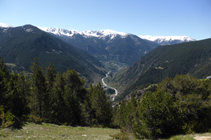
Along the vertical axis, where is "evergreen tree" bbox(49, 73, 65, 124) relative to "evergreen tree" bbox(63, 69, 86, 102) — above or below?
below

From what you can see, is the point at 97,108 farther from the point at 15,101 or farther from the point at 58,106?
the point at 15,101

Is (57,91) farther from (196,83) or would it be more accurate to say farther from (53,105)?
(196,83)

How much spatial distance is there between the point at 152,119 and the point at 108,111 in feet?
103

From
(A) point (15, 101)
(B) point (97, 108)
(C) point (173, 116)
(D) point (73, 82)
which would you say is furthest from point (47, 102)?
(C) point (173, 116)

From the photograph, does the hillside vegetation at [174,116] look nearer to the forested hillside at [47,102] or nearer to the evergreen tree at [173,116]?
the evergreen tree at [173,116]

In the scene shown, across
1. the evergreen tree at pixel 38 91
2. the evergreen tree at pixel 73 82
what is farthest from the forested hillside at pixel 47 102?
the evergreen tree at pixel 73 82

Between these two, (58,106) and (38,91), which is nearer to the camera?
(38,91)

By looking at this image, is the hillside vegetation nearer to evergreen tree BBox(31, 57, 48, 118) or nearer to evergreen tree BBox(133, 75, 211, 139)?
evergreen tree BBox(133, 75, 211, 139)

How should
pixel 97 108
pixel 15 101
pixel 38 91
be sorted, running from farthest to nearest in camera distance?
1. pixel 97 108
2. pixel 38 91
3. pixel 15 101

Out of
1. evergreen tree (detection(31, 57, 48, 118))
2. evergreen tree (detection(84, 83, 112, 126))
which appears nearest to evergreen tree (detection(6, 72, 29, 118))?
Result: evergreen tree (detection(31, 57, 48, 118))

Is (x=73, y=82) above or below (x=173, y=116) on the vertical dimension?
above

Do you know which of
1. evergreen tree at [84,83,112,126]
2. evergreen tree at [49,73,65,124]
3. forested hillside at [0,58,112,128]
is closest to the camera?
forested hillside at [0,58,112,128]

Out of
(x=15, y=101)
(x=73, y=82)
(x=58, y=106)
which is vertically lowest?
(x=58, y=106)

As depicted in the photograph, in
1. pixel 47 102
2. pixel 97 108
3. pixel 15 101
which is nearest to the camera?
pixel 15 101
